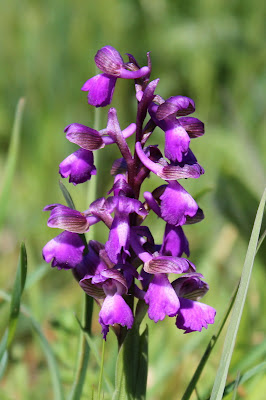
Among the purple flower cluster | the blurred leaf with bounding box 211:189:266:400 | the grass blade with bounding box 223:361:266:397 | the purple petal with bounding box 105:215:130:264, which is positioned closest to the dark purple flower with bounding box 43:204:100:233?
the purple flower cluster

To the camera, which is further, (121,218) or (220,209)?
(220,209)

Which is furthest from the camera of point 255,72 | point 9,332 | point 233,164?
point 255,72

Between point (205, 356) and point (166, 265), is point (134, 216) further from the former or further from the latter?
point (205, 356)

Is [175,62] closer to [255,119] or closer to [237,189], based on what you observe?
[255,119]

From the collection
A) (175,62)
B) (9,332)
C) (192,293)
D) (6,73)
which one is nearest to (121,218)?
(192,293)

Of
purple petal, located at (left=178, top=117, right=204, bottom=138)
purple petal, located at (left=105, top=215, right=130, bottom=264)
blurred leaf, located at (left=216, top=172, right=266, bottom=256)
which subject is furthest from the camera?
blurred leaf, located at (left=216, top=172, right=266, bottom=256)

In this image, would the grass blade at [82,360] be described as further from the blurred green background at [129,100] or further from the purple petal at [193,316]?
the blurred green background at [129,100]

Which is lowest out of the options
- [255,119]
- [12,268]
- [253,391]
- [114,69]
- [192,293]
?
[12,268]

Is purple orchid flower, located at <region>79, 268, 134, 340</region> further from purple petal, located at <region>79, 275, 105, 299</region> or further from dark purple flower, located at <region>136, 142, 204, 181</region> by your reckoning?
dark purple flower, located at <region>136, 142, 204, 181</region>
